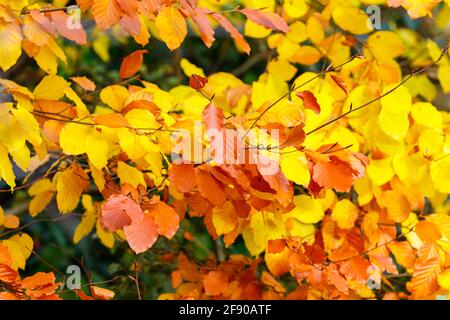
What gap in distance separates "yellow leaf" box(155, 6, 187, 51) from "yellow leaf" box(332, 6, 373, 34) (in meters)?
0.64

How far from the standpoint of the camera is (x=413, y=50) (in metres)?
2.76

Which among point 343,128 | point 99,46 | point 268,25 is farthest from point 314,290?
point 99,46

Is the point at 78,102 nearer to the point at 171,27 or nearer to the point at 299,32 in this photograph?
the point at 171,27

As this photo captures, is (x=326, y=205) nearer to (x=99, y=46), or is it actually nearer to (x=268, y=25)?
(x=268, y=25)

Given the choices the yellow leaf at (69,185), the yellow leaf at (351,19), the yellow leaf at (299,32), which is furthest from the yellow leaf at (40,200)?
the yellow leaf at (351,19)

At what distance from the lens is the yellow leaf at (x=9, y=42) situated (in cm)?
153

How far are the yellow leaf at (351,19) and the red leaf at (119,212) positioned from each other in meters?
0.89

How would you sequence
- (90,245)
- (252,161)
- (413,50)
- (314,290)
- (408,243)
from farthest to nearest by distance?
(90,245) < (413,50) < (314,290) < (408,243) < (252,161)

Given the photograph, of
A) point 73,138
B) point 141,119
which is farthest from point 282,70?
point 73,138

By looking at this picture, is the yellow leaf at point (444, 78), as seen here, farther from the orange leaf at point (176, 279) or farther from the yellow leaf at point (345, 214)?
the orange leaf at point (176, 279)

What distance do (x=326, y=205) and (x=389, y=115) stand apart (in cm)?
32

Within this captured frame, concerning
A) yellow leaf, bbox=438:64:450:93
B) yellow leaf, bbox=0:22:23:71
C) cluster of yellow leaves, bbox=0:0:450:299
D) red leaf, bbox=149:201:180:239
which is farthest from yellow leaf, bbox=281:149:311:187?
yellow leaf, bbox=438:64:450:93

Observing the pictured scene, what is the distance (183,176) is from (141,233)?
0.43 ft
